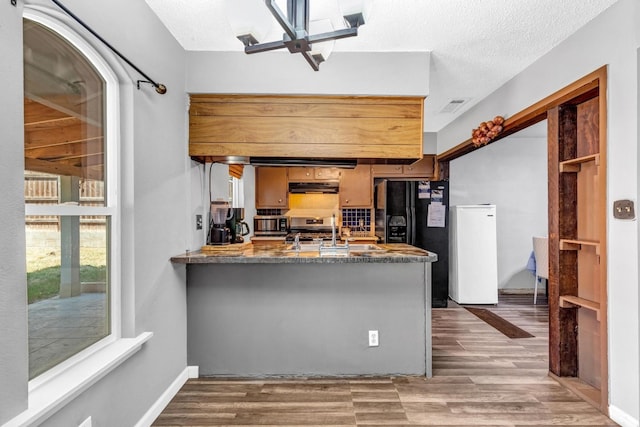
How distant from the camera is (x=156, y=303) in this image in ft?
7.66

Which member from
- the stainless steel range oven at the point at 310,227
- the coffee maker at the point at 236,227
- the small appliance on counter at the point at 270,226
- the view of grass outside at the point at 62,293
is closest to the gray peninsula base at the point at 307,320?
the coffee maker at the point at 236,227

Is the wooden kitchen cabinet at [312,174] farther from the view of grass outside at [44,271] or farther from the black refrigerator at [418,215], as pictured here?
the view of grass outside at [44,271]

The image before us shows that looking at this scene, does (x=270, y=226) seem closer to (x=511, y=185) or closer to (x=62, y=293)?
(x=511, y=185)

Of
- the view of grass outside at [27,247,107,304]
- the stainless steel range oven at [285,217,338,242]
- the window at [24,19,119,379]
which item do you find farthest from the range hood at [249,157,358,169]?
the stainless steel range oven at [285,217,338,242]

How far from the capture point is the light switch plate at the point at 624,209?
207 cm

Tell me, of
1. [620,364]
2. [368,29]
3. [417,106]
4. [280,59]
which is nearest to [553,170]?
[417,106]

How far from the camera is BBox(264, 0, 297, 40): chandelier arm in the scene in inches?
46.4

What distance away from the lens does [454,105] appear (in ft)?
13.9

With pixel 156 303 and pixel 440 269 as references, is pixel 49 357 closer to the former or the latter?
pixel 156 303

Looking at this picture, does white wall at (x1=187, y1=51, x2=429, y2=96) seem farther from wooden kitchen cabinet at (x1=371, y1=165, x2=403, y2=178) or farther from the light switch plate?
wooden kitchen cabinet at (x1=371, y1=165, x2=403, y2=178)

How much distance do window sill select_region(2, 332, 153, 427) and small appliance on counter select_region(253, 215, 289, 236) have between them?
13.0ft

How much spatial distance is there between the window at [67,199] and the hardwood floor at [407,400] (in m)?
0.91

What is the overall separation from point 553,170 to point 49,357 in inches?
134

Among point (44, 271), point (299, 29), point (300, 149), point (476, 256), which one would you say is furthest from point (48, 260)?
point (476, 256)
